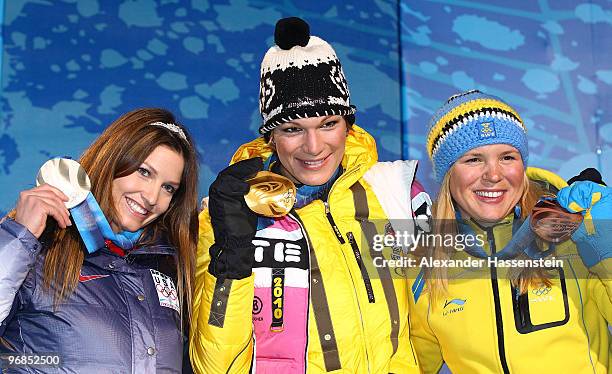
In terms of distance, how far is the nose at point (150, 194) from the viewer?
1985 mm

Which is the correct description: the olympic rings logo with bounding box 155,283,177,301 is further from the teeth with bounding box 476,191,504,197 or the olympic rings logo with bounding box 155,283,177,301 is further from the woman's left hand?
the woman's left hand

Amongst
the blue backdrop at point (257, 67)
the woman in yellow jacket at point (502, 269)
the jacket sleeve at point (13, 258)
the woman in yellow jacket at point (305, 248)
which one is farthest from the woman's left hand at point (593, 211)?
the blue backdrop at point (257, 67)

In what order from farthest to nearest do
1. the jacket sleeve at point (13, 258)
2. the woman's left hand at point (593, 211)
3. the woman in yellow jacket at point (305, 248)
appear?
the woman in yellow jacket at point (305, 248)
the woman's left hand at point (593, 211)
the jacket sleeve at point (13, 258)

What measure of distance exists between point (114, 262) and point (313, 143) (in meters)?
0.62

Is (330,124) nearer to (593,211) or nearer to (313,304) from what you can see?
(313,304)

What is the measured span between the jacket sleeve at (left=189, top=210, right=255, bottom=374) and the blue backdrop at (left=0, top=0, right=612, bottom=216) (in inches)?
61.1

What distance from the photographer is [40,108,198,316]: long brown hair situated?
1818 millimetres

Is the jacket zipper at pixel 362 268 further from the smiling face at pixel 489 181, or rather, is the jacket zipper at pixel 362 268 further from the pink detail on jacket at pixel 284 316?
the smiling face at pixel 489 181

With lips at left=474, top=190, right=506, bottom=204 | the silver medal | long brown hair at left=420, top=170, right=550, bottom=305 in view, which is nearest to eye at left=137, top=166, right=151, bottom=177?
the silver medal

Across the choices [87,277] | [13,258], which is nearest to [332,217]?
[87,277]

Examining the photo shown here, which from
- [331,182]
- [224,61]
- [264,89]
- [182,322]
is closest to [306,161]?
[331,182]

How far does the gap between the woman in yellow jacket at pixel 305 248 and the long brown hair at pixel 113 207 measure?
5 cm

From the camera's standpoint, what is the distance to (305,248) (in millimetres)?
1998

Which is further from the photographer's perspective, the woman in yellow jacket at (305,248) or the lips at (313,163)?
the lips at (313,163)
